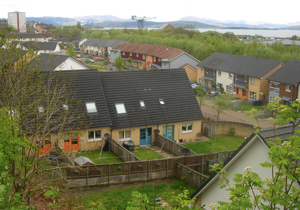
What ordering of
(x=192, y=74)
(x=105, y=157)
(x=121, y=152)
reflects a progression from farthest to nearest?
(x=192, y=74)
(x=105, y=157)
(x=121, y=152)

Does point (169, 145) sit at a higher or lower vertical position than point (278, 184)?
lower

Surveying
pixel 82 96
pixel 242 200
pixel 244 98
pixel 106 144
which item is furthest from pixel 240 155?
pixel 244 98

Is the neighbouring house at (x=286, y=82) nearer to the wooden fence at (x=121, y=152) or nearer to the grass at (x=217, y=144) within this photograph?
the grass at (x=217, y=144)

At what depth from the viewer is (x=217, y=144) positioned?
93.1 ft

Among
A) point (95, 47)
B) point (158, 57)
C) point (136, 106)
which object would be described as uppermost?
point (95, 47)

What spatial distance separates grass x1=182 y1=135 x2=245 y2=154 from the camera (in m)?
26.9

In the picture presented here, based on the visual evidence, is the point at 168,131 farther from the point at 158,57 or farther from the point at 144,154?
the point at 158,57

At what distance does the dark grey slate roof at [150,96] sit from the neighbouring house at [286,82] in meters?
16.9

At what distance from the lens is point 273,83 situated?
45.4 meters

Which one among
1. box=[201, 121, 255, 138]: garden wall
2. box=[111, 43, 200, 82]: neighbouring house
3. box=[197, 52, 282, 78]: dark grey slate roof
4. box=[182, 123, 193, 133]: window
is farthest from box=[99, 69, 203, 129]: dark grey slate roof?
box=[111, 43, 200, 82]: neighbouring house

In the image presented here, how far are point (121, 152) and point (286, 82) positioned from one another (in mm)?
27417

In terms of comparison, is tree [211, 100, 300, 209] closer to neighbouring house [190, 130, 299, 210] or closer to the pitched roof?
neighbouring house [190, 130, 299, 210]

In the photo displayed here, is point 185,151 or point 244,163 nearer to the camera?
point 244,163

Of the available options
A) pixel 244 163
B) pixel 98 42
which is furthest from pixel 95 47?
pixel 244 163
